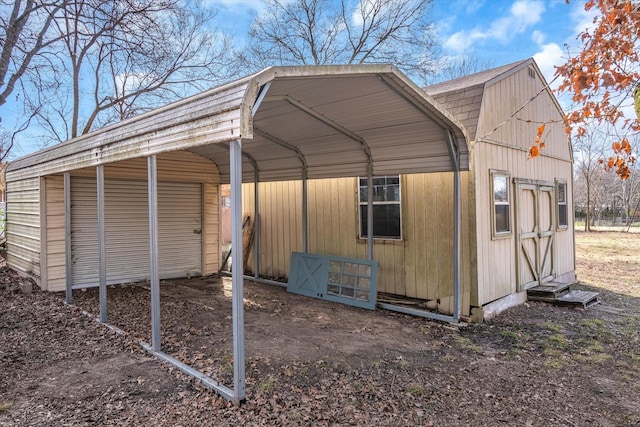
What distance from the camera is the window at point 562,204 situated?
820 centimetres

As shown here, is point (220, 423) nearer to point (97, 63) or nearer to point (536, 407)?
point (536, 407)

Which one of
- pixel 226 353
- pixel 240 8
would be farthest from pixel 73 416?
pixel 240 8

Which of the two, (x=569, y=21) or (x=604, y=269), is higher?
(x=569, y=21)

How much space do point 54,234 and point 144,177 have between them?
74.2 inches

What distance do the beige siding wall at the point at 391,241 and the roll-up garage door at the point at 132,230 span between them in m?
1.71

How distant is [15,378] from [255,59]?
16409 mm

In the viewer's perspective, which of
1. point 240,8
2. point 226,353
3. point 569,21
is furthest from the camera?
point 240,8

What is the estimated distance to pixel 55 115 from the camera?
14633 millimetres

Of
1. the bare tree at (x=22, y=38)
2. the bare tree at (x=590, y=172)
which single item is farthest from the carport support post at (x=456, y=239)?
the bare tree at (x=590, y=172)

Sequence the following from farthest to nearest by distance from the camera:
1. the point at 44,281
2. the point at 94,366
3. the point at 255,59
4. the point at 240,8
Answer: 1. the point at 255,59
2. the point at 240,8
3. the point at 44,281
4. the point at 94,366

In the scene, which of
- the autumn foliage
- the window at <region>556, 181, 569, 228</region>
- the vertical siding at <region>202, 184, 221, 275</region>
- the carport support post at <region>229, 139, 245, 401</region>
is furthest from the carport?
the window at <region>556, 181, 569, 228</region>

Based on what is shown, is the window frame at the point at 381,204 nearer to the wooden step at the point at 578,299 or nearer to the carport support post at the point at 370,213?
the carport support post at the point at 370,213

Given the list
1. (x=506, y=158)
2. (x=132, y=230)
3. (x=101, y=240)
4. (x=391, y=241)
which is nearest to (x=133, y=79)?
(x=132, y=230)

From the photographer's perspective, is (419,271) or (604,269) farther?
(604,269)
